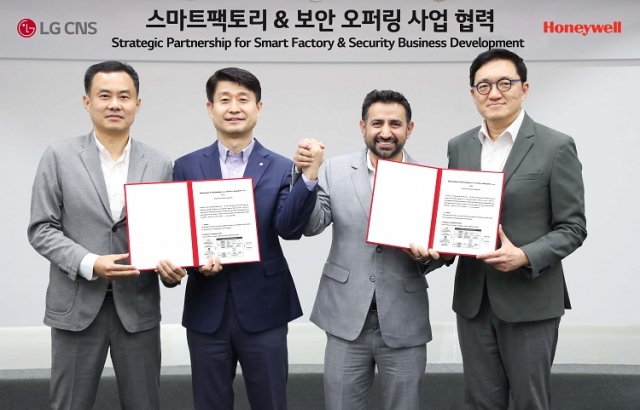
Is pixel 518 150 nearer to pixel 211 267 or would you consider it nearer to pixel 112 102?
pixel 211 267

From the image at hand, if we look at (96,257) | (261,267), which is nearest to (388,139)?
(261,267)

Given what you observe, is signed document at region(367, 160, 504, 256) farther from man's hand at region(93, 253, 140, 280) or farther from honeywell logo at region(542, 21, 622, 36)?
honeywell logo at region(542, 21, 622, 36)

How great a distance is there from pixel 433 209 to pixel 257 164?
2.34 feet

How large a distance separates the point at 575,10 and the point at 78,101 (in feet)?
11.0

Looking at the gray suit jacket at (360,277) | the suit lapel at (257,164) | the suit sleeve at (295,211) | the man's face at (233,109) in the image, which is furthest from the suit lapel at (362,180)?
the man's face at (233,109)

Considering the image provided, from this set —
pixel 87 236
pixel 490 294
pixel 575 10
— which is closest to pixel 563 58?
pixel 575 10

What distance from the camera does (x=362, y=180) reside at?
2699mm

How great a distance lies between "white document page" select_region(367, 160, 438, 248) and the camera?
255 centimetres

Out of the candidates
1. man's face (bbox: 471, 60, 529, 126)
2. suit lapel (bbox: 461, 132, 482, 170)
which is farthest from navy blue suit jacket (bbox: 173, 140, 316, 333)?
man's face (bbox: 471, 60, 529, 126)

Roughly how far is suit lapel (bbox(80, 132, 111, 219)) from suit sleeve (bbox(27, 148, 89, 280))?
107 mm

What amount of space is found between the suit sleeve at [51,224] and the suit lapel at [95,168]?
0.35ft

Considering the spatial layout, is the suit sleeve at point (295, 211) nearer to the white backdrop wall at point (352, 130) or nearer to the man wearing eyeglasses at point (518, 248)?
the man wearing eyeglasses at point (518, 248)

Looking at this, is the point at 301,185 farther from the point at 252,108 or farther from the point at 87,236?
the point at 87,236

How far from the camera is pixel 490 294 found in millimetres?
2582
